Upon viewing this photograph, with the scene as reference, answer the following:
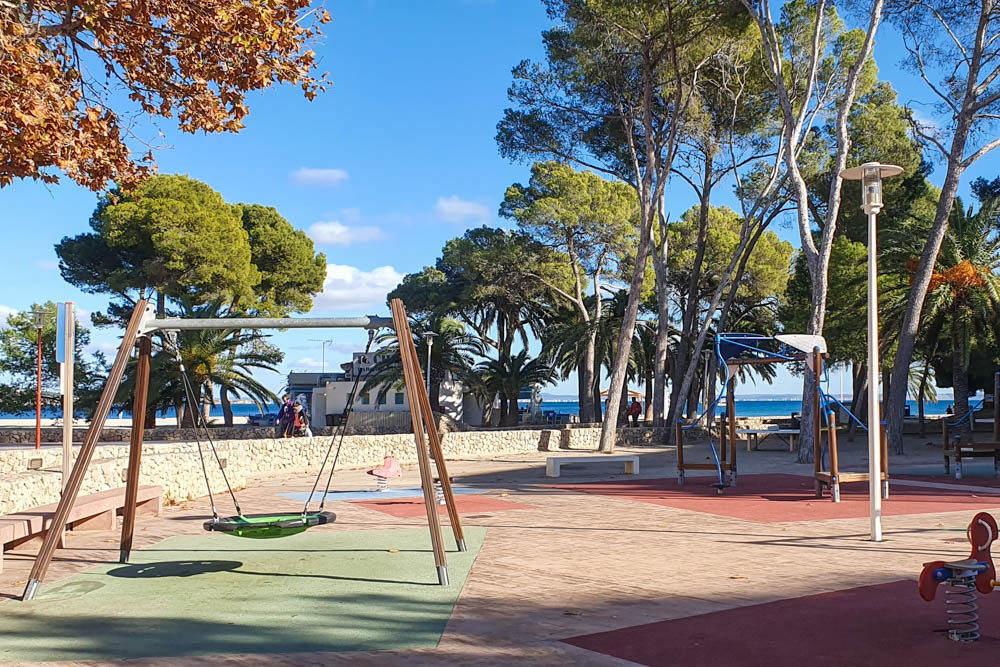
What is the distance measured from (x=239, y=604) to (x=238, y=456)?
11.7 m

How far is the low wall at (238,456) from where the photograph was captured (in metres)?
10.7

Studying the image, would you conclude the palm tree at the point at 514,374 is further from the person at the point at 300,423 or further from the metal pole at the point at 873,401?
the metal pole at the point at 873,401

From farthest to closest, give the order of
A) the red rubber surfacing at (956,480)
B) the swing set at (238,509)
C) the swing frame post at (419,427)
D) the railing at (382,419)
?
the railing at (382,419) → the red rubber surfacing at (956,480) → the swing frame post at (419,427) → the swing set at (238,509)

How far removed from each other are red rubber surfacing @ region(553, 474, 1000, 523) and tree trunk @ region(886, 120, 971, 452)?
7007 millimetres

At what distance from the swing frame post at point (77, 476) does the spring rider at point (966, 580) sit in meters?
5.49

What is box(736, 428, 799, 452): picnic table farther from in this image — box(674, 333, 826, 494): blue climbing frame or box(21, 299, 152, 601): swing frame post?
box(21, 299, 152, 601): swing frame post

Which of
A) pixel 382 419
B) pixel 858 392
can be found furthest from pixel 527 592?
pixel 382 419

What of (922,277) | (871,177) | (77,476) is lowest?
(77,476)

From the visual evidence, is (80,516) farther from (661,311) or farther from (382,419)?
(382,419)

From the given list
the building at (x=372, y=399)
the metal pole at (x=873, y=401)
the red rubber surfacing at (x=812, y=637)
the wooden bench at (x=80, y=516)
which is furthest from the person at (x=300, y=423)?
the red rubber surfacing at (x=812, y=637)

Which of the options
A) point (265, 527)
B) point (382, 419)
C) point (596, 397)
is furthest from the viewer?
point (382, 419)

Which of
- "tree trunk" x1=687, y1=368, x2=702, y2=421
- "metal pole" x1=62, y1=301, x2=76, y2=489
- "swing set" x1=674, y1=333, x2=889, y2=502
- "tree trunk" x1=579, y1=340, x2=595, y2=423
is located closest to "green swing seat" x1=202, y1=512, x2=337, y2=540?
"metal pole" x1=62, y1=301, x2=76, y2=489

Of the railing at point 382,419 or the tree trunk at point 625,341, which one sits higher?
the tree trunk at point 625,341

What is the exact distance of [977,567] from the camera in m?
4.86
